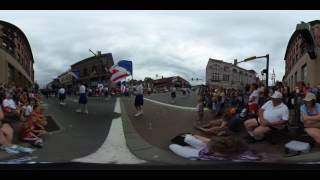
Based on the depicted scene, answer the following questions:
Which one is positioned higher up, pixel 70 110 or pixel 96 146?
pixel 70 110

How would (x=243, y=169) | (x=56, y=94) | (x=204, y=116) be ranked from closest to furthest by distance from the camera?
1. (x=243, y=169)
2. (x=204, y=116)
3. (x=56, y=94)

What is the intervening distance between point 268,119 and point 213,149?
0.56m

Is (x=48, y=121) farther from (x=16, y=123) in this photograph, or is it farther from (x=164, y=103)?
(x=164, y=103)

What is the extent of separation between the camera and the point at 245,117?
3.21 metres

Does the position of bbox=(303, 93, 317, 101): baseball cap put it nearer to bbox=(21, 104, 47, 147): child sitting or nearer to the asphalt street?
the asphalt street

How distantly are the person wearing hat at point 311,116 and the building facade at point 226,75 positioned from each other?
495 mm

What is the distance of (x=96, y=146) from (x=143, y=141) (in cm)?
35

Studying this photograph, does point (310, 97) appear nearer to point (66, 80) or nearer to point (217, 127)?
point (217, 127)

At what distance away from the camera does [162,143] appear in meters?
3.11

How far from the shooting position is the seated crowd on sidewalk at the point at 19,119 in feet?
10.0

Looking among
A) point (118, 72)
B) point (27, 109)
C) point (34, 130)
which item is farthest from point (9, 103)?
point (118, 72)

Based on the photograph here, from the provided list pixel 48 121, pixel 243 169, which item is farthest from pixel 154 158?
pixel 48 121

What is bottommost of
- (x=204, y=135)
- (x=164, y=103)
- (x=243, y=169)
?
(x=243, y=169)

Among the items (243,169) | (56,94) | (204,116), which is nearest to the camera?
(243,169)
